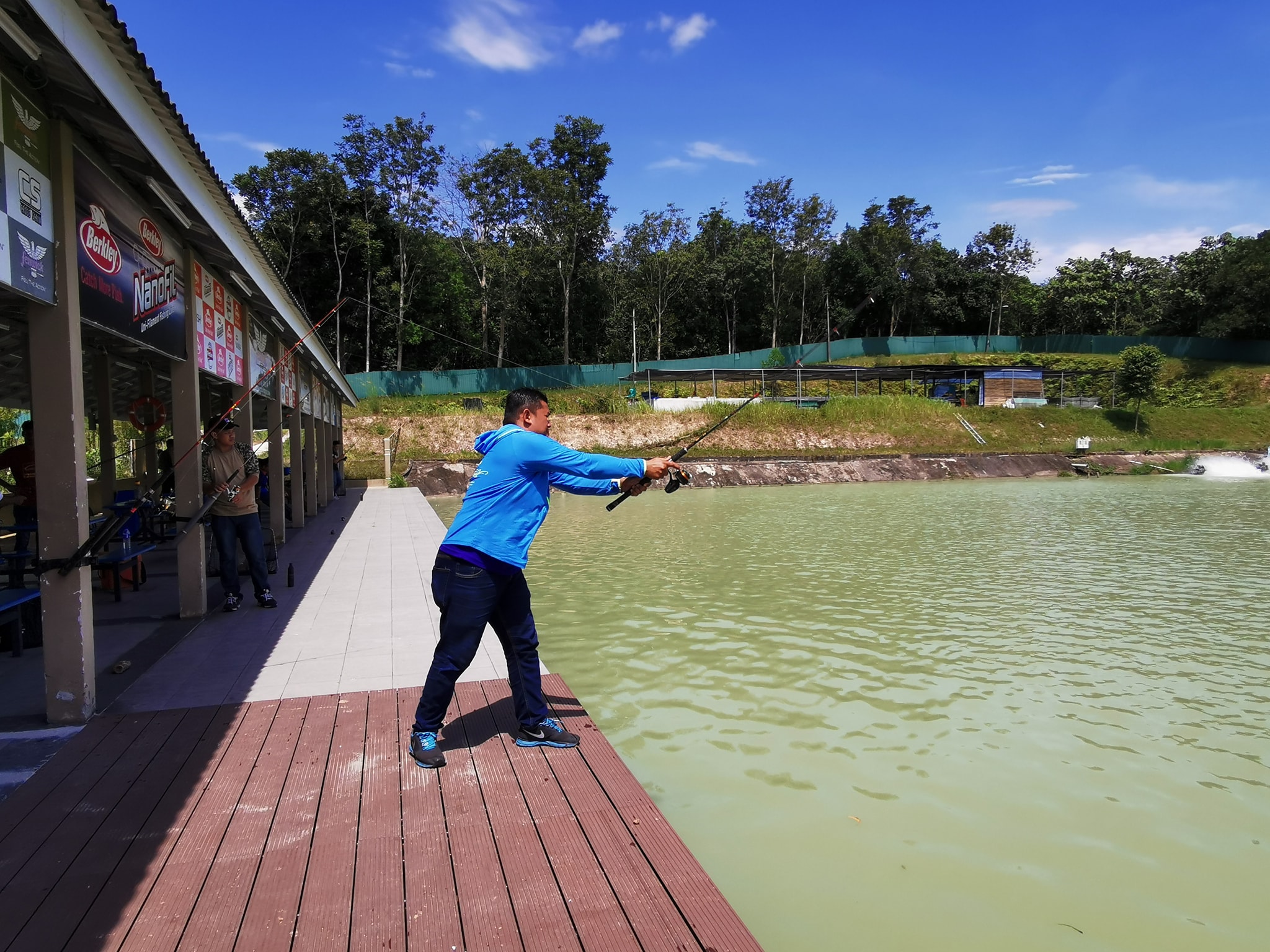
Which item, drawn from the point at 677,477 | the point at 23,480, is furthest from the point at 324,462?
the point at 677,477

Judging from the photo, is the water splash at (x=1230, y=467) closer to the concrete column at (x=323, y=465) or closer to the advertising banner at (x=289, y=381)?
the concrete column at (x=323, y=465)

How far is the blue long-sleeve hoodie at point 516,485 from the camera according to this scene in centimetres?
358

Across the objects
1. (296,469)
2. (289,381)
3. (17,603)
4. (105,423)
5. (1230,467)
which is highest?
(289,381)

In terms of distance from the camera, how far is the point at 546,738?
3785mm

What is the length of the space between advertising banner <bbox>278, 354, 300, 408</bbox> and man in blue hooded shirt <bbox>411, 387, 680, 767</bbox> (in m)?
7.85

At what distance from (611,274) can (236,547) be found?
4662 cm

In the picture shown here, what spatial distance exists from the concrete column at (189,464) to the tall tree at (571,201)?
37789 millimetres

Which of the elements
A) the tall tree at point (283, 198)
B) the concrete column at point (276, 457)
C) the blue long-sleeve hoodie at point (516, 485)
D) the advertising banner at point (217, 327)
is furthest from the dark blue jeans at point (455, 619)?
the tall tree at point (283, 198)

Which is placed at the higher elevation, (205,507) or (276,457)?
(276,457)

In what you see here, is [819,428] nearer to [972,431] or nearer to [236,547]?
[972,431]

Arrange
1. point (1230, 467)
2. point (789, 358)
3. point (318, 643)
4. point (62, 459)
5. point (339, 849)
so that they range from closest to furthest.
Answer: point (339, 849)
point (62, 459)
point (318, 643)
point (1230, 467)
point (789, 358)

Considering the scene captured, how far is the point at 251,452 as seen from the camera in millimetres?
6910

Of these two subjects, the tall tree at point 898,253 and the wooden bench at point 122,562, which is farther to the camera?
the tall tree at point 898,253

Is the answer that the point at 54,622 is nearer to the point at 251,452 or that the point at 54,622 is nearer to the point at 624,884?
the point at 251,452
